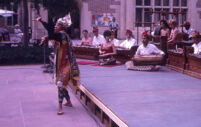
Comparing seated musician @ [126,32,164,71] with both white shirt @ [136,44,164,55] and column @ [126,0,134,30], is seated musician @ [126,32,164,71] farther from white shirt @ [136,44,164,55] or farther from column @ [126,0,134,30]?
column @ [126,0,134,30]

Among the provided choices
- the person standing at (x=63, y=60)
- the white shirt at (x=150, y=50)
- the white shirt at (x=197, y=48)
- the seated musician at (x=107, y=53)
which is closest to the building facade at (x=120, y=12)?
the seated musician at (x=107, y=53)

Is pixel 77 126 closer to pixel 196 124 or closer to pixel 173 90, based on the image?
pixel 196 124

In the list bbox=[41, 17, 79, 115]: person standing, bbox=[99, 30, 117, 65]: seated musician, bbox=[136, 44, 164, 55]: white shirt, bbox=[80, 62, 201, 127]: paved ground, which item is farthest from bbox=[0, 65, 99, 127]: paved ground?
bbox=[136, 44, 164, 55]: white shirt

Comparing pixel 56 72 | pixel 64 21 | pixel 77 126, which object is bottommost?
pixel 77 126

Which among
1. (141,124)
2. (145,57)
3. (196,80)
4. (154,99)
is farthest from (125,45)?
(141,124)

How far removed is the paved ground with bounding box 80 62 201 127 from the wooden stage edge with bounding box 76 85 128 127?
0.38 feet

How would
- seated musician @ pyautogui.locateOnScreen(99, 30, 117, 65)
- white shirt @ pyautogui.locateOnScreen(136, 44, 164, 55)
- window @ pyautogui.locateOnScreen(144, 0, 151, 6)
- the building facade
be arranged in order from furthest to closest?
1. window @ pyautogui.locateOnScreen(144, 0, 151, 6)
2. the building facade
3. seated musician @ pyautogui.locateOnScreen(99, 30, 117, 65)
4. white shirt @ pyautogui.locateOnScreen(136, 44, 164, 55)

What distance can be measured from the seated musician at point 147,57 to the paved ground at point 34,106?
227cm

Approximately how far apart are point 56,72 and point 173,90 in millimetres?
2180

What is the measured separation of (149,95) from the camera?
19.9 feet

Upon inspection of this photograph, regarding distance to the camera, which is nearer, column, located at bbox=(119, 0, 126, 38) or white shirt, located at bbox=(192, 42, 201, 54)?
white shirt, located at bbox=(192, 42, 201, 54)

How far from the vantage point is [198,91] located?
634cm

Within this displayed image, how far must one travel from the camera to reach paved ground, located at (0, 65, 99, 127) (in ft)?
17.3

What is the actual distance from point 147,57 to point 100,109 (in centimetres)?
371
